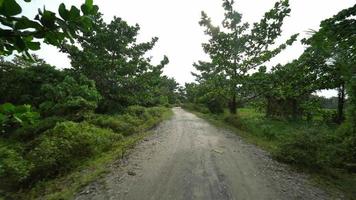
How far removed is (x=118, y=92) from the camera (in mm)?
18594

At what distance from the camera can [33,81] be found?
17.3 m

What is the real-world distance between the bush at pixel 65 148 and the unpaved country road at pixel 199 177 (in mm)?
1589

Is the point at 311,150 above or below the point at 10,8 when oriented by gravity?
below

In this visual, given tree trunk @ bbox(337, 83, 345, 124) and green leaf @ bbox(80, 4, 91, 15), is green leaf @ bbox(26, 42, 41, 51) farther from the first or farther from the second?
tree trunk @ bbox(337, 83, 345, 124)

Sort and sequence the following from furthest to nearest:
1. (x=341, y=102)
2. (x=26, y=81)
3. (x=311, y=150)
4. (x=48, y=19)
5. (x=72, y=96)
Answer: (x=341, y=102)
(x=26, y=81)
(x=72, y=96)
(x=311, y=150)
(x=48, y=19)

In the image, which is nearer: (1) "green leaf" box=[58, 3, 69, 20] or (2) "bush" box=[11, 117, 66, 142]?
(1) "green leaf" box=[58, 3, 69, 20]

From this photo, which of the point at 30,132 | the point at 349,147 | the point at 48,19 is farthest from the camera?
the point at 30,132

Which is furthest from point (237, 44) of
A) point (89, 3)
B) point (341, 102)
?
point (89, 3)

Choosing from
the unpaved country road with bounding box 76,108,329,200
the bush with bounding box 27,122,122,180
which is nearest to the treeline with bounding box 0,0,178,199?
the bush with bounding box 27,122,122,180

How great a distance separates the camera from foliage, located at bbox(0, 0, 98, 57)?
1.11 meters

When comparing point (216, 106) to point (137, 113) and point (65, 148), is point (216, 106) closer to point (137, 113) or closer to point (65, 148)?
point (137, 113)

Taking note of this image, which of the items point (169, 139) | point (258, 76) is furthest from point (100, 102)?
point (258, 76)

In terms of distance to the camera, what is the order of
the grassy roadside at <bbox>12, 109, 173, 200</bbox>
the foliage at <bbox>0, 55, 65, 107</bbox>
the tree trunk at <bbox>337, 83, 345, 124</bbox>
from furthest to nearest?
the tree trunk at <bbox>337, 83, 345, 124</bbox> → the foliage at <bbox>0, 55, 65, 107</bbox> → the grassy roadside at <bbox>12, 109, 173, 200</bbox>

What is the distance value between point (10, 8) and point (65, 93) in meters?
13.6
